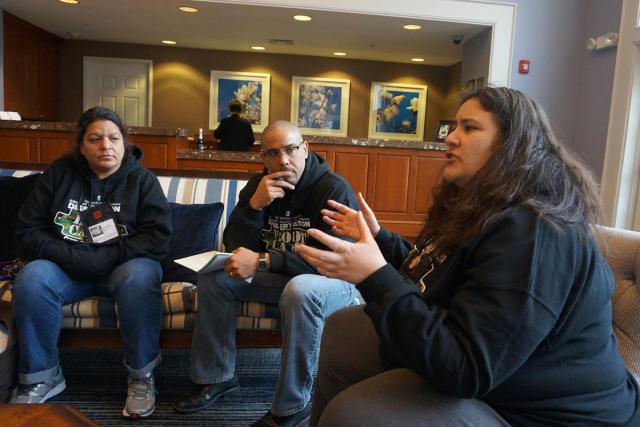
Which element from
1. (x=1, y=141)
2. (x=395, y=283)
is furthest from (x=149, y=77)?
(x=395, y=283)

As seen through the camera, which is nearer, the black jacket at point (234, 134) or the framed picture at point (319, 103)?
the black jacket at point (234, 134)

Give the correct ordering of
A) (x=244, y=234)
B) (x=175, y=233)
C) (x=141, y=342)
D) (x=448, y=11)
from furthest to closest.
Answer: (x=448, y=11) < (x=175, y=233) < (x=244, y=234) < (x=141, y=342)

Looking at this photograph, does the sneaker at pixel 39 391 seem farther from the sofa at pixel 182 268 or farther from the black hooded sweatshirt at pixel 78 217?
the black hooded sweatshirt at pixel 78 217

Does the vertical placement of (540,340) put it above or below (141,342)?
above

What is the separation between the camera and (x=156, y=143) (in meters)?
4.54

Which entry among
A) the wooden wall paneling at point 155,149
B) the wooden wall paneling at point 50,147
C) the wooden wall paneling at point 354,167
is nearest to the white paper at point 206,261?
the wooden wall paneling at point 155,149

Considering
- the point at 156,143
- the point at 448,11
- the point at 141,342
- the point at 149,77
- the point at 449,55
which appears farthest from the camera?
the point at 149,77

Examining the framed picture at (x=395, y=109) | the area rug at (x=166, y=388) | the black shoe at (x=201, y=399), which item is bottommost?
the area rug at (x=166, y=388)

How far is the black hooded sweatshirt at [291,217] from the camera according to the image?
1859 mm

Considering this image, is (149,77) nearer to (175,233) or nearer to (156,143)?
(156,143)

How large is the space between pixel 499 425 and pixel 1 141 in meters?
5.10

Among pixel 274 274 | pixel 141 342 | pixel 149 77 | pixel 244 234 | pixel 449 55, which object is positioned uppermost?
pixel 449 55

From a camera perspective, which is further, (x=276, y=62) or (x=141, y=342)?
(x=276, y=62)

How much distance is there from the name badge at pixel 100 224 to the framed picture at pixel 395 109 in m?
7.72
